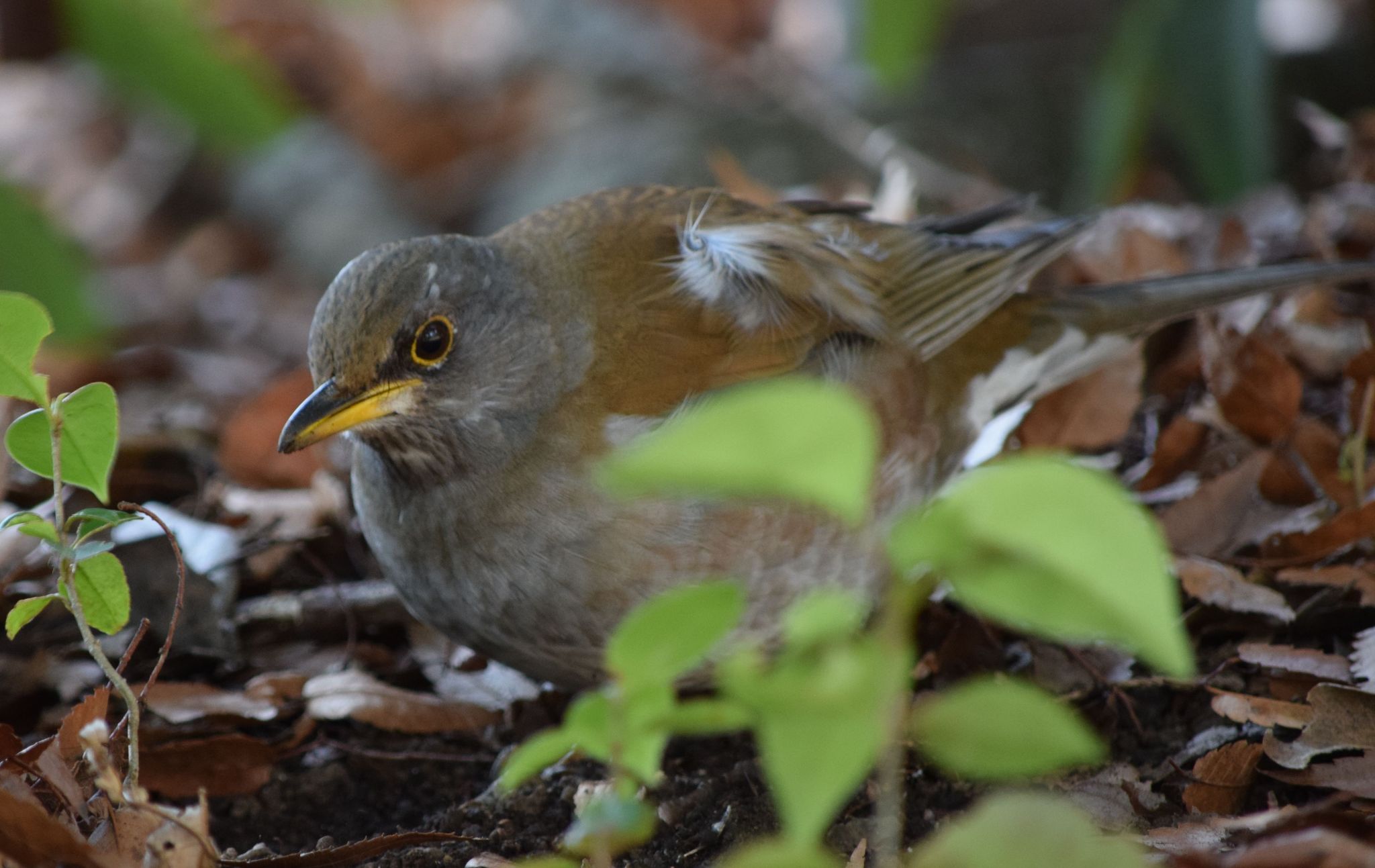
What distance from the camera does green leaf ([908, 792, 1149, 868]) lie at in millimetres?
1482

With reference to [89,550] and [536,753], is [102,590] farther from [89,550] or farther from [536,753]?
[536,753]

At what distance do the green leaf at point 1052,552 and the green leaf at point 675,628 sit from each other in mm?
229

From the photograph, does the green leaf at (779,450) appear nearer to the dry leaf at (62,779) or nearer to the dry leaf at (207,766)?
the dry leaf at (62,779)

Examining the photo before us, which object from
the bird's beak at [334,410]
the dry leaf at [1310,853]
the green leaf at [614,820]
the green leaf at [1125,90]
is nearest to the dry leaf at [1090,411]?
the green leaf at [1125,90]

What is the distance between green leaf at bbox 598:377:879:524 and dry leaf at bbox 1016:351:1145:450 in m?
3.08

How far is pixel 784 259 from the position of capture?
3859 millimetres

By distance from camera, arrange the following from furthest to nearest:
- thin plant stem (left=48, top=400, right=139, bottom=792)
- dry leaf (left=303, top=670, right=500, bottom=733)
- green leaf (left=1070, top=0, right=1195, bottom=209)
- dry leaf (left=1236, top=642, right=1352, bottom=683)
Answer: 1. green leaf (left=1070, top=0, right=1195, bottom=209)
2. dry leaf (left=303, top=670, right=500, bottom=733)
3. dry leaf (left=1236, top=642, right=1352, bottom=683)
4. thin plant stem (left=48, top=400, right=139, bottom=792)

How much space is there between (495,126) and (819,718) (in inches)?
373

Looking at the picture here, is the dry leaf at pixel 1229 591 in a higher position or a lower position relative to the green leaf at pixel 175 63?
lower

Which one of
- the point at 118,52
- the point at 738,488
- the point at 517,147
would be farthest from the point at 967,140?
the point at 738,488

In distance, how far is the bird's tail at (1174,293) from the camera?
427cm

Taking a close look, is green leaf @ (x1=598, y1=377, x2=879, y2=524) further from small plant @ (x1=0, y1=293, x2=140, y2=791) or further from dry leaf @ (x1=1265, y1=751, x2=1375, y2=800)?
dry leaf @ (x1=1265, y1=751, x2=1375, y2=800)

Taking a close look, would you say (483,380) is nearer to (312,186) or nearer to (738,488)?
(738,488)

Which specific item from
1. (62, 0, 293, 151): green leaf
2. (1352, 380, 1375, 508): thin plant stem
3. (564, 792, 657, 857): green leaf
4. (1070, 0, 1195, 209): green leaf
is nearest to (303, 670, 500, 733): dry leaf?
→ (62, 0, 293, 151): green leaf
